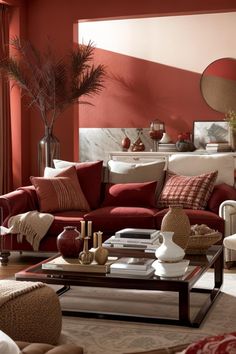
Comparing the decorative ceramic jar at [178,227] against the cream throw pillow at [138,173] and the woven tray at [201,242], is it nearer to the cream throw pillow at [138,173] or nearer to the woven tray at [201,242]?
the woven tray at [201,242]

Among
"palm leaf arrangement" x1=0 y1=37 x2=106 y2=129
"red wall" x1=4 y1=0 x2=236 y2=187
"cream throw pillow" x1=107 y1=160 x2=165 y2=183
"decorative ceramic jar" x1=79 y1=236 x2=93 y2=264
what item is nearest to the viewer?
"decorative ceramic jar" x1=79 y1=236 x2=93 y2=264

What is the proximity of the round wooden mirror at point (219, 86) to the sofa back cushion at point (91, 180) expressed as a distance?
2.67 m

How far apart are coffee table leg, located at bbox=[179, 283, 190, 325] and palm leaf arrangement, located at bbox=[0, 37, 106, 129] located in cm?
440

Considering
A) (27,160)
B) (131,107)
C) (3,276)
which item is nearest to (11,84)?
(27,160)

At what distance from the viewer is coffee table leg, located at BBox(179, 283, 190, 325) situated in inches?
156

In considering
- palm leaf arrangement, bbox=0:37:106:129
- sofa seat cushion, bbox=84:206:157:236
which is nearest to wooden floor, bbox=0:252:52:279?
sofa seat cushion, bbox=84:206:157:236

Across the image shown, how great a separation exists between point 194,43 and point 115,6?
3.89 ft

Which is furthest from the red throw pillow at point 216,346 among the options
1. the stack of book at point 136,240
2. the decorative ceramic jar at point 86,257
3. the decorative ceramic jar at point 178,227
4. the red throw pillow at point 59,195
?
the red throw pillow at point 59,195

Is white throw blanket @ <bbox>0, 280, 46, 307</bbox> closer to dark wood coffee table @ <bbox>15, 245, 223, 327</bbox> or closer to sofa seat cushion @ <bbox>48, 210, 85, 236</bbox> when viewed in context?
dark wood coffee table @ <bbox>15, 245, 223, 327</bbox>

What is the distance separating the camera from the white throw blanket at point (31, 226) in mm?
5902

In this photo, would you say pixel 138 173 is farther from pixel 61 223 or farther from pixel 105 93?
pixel 105 93

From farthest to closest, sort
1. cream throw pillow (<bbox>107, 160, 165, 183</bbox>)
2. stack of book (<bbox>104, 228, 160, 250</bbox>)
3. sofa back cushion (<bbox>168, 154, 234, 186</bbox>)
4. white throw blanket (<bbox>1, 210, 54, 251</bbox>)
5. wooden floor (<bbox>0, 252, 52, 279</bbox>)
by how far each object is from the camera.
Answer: cream throw pillow (<bbox>107, 160, 165, 183</bbox>) < sofa back cushion (<bbox>168, 154, 234, 186</bbox>) < white throw blanket (<bbox>1, 210, 54, 251</bbox>) < wooden floor (<bbox>0, 252, 52, 279</bbox>) < stack of book (<bbox>104, 228, 160, 250</bbox>)

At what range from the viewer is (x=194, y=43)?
8.70 meters

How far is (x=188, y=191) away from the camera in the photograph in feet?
20.1
